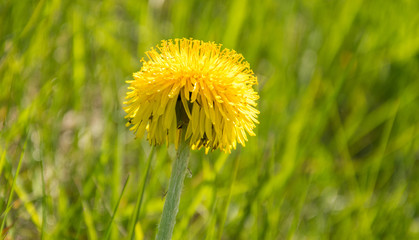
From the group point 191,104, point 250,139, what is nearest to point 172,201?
point 191,104

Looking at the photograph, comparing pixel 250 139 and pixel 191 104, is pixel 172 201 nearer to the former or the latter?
pixel 191 104

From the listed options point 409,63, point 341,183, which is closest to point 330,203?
point 341,183

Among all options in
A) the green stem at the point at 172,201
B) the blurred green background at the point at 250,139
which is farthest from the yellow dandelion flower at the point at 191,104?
the blurred green background at the point at 250,139

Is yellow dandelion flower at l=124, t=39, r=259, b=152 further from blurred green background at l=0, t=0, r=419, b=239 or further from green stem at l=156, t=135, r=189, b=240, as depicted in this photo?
blurred green background at l=0, t=0, r=419, b=239

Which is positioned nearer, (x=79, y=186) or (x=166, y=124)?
(x=166, y=124)

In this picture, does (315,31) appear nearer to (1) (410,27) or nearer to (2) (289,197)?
(1) (410,27)

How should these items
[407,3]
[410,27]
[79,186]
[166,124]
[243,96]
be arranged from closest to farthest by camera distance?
[166,124] → [243,96] → [79,186] → [410,27] → [407,3]
